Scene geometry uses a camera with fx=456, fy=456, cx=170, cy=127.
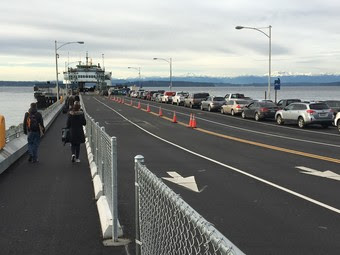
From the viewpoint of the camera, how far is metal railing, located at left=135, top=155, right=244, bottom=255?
2637 millimetres

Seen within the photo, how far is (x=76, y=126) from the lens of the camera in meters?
12.8

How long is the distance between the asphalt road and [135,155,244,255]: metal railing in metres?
1.89

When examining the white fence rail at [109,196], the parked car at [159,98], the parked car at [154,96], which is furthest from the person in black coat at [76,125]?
the parked car at [154,96]

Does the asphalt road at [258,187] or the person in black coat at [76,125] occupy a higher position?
the person in black coat at [76,125]

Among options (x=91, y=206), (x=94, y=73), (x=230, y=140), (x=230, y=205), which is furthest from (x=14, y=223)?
(x=94, y=73)

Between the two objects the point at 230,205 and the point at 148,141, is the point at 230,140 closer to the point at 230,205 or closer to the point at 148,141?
the point at 148,141

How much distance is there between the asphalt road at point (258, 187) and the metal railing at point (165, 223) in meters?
1.89

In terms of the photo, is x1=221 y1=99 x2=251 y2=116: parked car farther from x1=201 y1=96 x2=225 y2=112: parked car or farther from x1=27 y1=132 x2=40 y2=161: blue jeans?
x1=27 y1=132 x2=40 y2=161: blue jeans

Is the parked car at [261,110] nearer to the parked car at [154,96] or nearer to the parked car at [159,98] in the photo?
the parked car at [159,98]

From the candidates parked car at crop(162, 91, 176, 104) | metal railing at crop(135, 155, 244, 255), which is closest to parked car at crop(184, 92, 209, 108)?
parked car at crop(162, 91, 176, 104)

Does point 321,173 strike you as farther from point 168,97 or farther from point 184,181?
point 168,97

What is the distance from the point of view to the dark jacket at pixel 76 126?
1266 cm

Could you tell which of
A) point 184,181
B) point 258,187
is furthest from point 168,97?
point 258,187

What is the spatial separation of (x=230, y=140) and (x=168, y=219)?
16.8m
